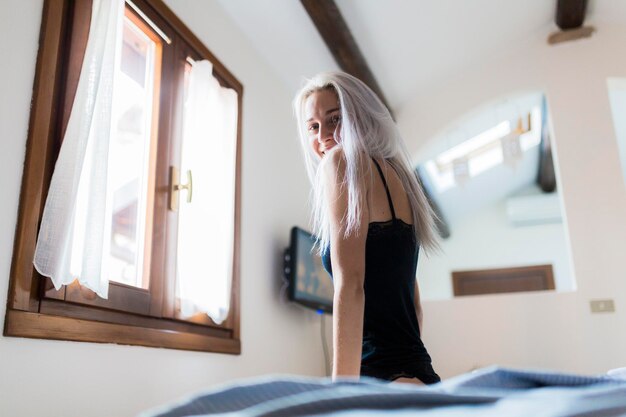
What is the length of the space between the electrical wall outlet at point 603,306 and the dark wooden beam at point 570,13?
1.86 m

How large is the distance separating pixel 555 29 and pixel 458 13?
3.28 feet

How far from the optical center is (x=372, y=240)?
125cm

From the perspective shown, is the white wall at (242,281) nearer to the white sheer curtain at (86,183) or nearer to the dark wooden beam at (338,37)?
the white sheer curtain at (86,183)

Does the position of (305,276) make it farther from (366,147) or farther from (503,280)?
(503,280)

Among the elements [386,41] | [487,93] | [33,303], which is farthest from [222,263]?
[487,93]

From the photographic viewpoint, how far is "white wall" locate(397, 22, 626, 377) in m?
3.74

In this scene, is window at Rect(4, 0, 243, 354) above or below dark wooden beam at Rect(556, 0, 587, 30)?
below

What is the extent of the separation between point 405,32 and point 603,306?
1981mm

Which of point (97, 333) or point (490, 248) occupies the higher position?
point (490, 248)

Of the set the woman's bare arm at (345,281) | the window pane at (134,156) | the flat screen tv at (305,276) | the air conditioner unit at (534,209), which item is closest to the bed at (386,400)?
the woman's bare arm at (345,281)

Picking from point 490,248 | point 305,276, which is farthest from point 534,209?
point 305,276

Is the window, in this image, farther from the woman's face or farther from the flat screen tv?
the woman's face

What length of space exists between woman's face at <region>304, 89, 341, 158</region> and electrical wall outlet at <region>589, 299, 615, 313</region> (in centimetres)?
285

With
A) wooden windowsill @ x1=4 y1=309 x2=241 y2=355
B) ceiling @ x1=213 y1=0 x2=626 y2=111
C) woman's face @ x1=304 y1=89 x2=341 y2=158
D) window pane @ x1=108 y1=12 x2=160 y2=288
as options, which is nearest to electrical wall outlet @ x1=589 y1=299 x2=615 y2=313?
ceiling @ x1=213 y1=0 x2=626 y2=111
